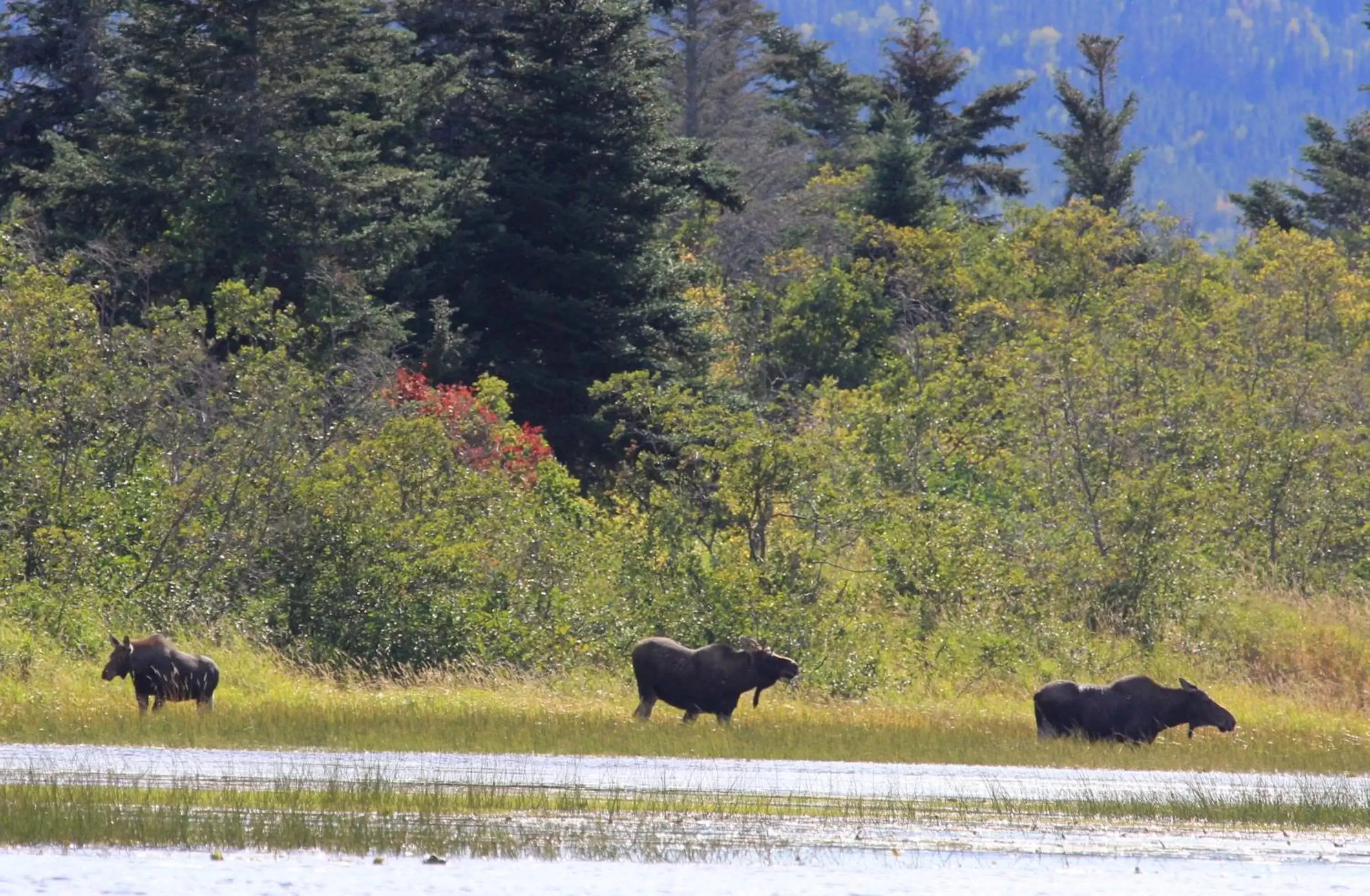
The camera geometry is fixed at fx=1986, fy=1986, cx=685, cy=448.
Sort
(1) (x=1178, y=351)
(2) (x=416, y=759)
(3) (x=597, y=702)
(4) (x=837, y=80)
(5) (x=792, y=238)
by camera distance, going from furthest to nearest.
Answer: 1. (4) (x=837, y=80)
2. (5) (x=792, y=238)
3. (1) (x=1178, y=351)
4. (3) (x=597, y=702)
5. (2) (x=416, y=759)

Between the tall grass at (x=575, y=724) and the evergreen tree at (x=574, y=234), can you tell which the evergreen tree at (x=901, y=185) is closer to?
the evergreen tree at (x=574, y=234)

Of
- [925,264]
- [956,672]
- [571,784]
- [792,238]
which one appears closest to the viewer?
[571,784]

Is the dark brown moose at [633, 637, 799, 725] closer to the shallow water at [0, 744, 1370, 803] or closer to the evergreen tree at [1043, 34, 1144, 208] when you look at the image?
the shallow water at [0, 744, 1370, 803]

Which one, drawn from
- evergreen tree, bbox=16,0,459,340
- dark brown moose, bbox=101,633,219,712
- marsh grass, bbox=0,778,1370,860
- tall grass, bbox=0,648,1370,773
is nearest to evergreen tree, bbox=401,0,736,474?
evergreen tree, bbox=16,0,459,340

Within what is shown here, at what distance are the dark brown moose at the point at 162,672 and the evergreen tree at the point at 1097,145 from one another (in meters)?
51.0

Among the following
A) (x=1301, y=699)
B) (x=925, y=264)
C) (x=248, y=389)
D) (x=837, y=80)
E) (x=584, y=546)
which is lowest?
(x=1301, y=699)

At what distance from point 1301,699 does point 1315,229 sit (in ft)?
149

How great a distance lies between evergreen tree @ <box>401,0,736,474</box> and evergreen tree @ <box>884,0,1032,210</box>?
28083 mm

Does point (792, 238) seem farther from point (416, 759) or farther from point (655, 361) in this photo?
point (416, 759)

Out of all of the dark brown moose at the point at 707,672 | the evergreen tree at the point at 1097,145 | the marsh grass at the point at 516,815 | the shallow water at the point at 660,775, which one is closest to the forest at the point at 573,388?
the dark brown moose at the point at 707,672

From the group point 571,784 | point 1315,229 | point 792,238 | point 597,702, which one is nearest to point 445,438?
point 597,702

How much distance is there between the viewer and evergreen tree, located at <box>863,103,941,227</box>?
187 ft

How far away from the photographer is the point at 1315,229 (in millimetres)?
73000

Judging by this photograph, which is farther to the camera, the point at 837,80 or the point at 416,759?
the point at 837,80
